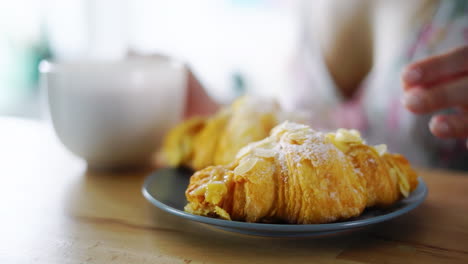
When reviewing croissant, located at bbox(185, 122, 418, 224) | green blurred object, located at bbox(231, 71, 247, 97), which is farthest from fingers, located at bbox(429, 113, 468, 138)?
green blurred object, located at bbox(231, 71, 247, 97)

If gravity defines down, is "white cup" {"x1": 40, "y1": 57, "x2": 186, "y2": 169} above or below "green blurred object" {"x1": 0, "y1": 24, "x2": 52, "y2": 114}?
above

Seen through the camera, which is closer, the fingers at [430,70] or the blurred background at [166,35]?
the fingers at [430,70]

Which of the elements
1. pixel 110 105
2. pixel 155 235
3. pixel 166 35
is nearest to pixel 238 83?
pixel 166 35

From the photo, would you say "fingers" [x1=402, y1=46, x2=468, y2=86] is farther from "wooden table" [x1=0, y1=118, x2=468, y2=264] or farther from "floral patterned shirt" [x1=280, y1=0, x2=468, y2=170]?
"floral patterned shirt" [x1=280, y1=0, x2=468, y2=170]

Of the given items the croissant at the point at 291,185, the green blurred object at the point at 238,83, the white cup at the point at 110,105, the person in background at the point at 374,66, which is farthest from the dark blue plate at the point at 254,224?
the green blurred object at the point at 238,83

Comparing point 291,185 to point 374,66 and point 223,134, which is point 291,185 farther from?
point 374,66

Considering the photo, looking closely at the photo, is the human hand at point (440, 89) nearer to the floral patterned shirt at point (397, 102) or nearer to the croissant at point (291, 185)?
the croissant at point (291, 185)

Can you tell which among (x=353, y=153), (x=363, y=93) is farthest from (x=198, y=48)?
(x=353, y=153)
